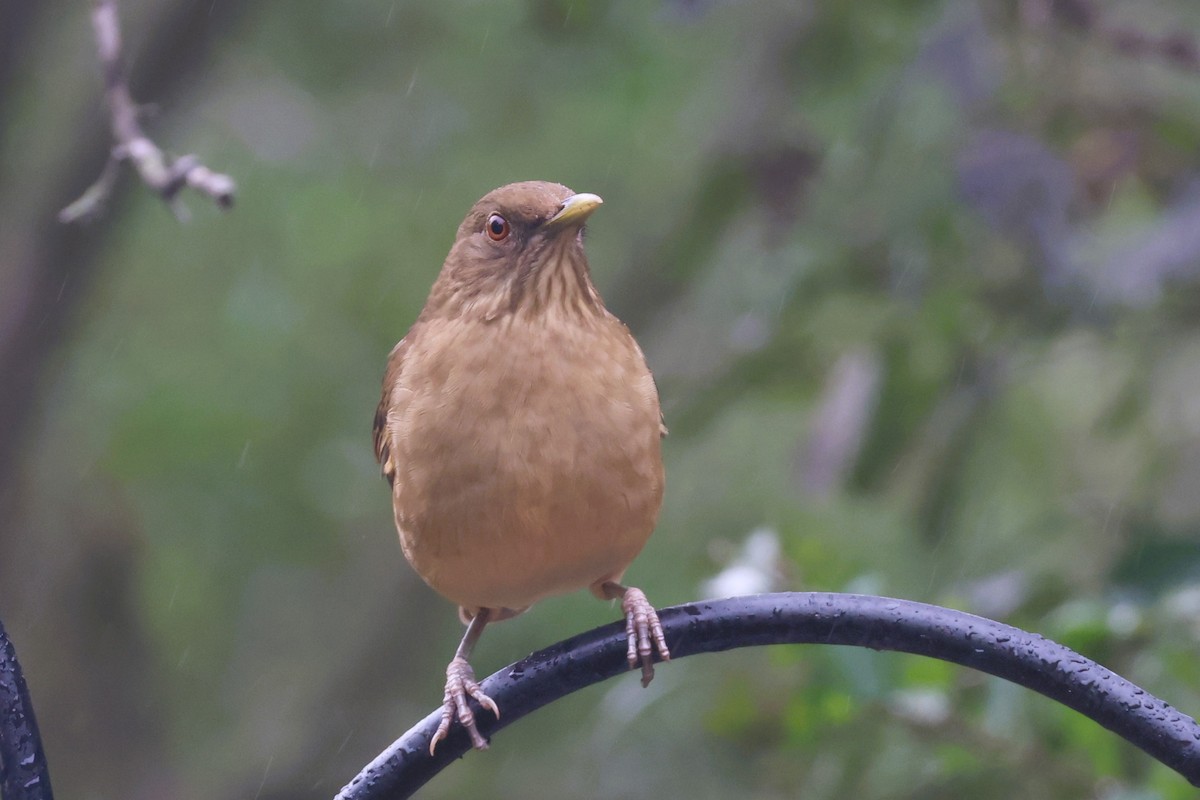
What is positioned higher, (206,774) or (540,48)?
(540,48)

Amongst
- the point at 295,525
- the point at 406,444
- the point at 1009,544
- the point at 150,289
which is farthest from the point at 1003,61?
the point at 150,289

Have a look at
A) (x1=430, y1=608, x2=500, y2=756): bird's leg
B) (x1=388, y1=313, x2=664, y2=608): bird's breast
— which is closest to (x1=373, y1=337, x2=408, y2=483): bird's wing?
(x1=388, y1=313, x2=664, y2=608): bird's breast

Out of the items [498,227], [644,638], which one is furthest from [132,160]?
[644,638]

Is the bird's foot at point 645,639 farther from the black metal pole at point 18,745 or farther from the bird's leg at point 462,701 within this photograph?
the black metal pole at point 18,745

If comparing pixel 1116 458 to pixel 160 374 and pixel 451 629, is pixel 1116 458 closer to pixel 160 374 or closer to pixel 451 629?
pixel 451 629

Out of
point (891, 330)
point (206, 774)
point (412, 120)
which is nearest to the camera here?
point (891, 330)

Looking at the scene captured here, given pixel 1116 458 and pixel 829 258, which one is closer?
pixel 829 258

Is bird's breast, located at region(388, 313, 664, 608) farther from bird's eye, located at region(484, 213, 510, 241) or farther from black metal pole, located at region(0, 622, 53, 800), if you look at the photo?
black metal pole, located at region(0, 622, 53, 800)
